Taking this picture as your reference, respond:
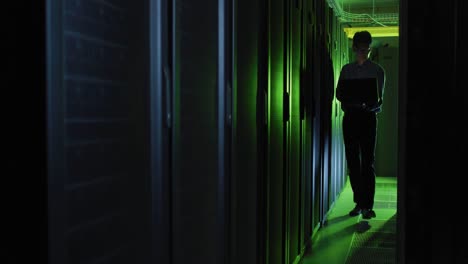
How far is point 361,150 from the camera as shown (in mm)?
5035

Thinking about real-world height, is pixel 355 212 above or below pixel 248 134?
below

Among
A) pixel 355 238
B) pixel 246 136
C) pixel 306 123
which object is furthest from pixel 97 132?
pixel 355 238

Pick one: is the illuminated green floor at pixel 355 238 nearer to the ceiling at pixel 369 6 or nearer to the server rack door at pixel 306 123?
the server rack door at pixel 306 123

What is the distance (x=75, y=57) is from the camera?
55.8 inches

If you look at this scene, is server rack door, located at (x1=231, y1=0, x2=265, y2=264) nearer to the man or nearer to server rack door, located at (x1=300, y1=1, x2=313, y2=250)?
server rack door, located at (x1=300, y1=1, x2=313, y2=250)

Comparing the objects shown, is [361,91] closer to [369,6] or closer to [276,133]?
[276,133]

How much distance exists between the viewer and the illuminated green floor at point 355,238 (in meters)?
3.87

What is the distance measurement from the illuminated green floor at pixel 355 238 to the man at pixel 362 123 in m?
0.26

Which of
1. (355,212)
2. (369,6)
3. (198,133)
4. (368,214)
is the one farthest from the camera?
(369,6)

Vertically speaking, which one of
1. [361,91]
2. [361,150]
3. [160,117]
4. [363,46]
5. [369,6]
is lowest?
[361,150]

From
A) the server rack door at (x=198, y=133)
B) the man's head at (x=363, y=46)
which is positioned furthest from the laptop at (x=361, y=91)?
the server rack door at (x=198, y=133)

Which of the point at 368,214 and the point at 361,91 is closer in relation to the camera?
the point at 361,91

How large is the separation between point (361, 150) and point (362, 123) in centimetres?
25

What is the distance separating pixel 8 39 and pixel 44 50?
72 mm
